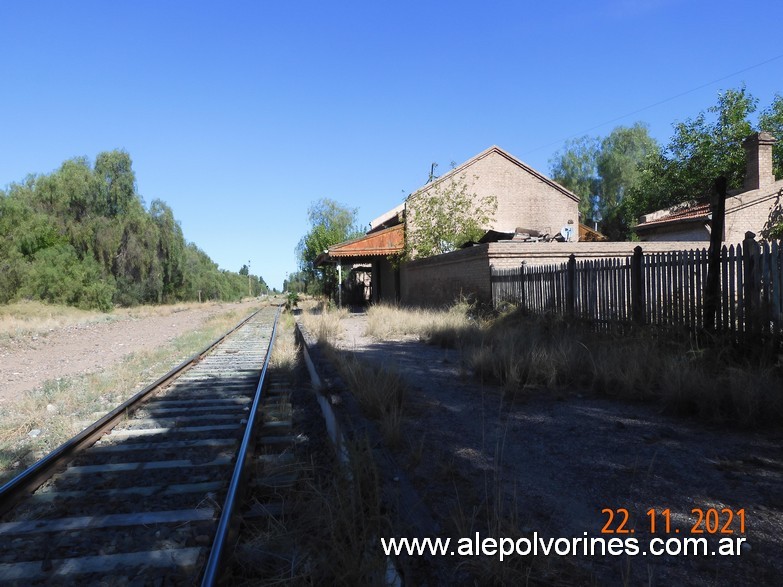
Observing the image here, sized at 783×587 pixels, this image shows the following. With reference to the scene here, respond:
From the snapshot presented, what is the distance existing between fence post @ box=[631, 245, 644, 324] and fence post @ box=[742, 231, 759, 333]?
7.30 ft

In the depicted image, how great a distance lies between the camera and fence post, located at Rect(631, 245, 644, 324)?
9.77 m

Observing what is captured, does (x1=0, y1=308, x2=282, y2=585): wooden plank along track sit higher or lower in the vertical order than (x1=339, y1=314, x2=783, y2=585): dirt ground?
lower

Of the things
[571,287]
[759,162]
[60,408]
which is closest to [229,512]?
[60,408]

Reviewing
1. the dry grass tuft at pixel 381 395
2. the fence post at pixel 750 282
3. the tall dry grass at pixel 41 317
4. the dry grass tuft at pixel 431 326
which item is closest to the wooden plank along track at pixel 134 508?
the dry grass tuft at pixel 381 395

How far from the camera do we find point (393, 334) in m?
15.8

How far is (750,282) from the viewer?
7.48m

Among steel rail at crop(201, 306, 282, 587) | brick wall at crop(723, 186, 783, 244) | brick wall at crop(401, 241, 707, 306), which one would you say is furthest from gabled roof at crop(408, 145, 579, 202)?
steel rail at crop(201, 306, 282, 587)

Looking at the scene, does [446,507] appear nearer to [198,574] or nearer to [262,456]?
[198,574]

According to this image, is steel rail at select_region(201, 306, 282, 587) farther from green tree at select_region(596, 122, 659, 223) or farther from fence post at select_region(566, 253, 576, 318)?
green tree at select_region(596, 122, 659, 223)

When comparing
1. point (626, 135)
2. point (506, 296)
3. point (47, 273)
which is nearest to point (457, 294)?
point (506, 296)

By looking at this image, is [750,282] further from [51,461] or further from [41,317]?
[41,317]
